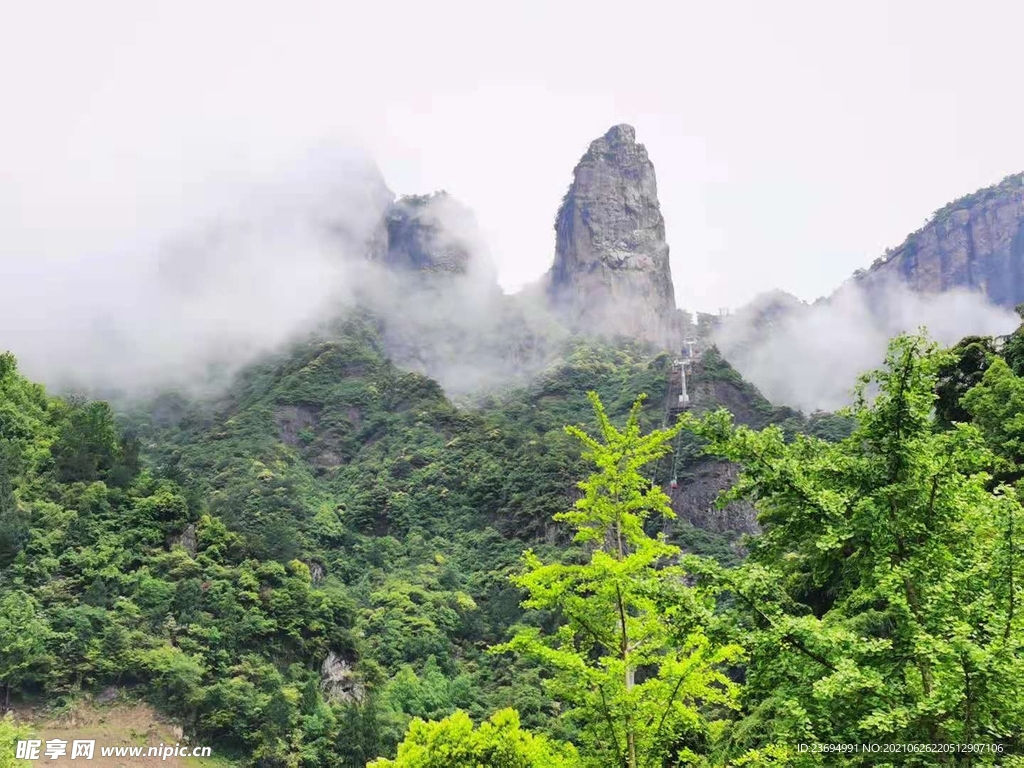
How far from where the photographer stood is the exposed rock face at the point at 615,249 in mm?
150625

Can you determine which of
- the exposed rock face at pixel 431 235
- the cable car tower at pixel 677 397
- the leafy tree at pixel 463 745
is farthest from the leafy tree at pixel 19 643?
the exposed rock face at pixel 431 235

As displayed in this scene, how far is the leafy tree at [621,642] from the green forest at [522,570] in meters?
0.06

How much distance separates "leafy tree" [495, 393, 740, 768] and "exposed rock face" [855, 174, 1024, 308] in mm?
172214

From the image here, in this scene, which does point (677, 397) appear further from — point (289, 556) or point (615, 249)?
point (615, 249)

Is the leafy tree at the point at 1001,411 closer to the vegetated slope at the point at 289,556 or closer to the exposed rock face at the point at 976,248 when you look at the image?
the vegetated slope at the point at 289,556

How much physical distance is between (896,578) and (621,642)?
5.25 meters

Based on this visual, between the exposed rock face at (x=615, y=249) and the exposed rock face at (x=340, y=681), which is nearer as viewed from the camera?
the exposed rock face at (x=340, y=681)

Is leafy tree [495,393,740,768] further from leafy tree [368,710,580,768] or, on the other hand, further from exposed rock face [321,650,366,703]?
exposed rock face [321,650,366,703]

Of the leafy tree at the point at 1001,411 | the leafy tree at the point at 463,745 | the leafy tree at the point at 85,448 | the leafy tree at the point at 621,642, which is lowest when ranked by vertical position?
the leafy tree at the point at 463,745

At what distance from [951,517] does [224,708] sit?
33.4m

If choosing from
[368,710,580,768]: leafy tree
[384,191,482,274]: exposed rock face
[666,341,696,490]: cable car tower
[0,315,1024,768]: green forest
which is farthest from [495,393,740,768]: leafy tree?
[384,191,482,274]: exposed rock face

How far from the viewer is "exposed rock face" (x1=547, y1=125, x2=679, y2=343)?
15062 cm

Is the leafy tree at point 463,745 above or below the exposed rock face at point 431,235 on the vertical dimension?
below

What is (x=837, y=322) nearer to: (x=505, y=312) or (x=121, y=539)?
(x=505, y=312)
